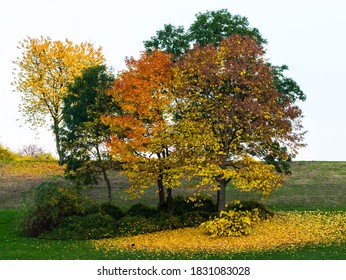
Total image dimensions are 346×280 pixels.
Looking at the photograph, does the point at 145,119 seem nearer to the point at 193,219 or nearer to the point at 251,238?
the point at 193,219

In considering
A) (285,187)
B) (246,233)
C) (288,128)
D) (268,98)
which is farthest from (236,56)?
(285,187)

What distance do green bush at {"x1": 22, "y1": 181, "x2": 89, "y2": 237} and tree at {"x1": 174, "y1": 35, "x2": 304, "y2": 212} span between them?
6898 mm

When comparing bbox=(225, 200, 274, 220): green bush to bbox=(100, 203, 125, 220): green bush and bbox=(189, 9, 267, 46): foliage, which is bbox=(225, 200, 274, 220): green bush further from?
bbox=(189, 9, 267, 46): foliage

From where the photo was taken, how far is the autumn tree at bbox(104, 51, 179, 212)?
2831 centimetres

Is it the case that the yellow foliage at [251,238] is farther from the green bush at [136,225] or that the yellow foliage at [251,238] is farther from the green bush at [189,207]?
the green bush at [189,207]

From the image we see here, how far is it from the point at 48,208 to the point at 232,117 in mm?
11237

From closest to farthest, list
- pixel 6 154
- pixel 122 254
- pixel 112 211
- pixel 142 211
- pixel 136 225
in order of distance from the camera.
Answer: pixel 122 254
pixel 136 225
pixel 142 211
pixel 112 211
pixel 6 154

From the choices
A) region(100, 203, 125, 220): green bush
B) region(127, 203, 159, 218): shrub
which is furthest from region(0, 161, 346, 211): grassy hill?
region(127, 203, 159, 218): shrub

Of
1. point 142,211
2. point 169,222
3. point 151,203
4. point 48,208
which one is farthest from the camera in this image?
point 151,203

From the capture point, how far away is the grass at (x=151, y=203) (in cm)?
2153

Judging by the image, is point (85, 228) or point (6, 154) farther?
point (6, 154)

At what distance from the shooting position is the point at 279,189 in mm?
41625

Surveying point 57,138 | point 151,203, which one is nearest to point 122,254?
point 151,203

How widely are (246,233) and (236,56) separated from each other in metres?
9.32
